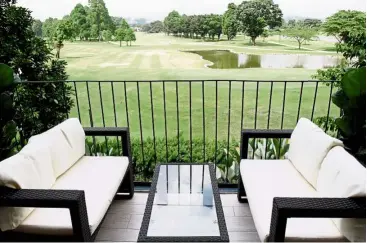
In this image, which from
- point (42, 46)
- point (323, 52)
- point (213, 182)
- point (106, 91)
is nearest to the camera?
point (213, 182)

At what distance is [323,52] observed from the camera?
7109 millimetres

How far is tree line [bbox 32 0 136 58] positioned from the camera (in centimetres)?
537

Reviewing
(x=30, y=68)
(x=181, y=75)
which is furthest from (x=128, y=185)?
(x=181, y=75)

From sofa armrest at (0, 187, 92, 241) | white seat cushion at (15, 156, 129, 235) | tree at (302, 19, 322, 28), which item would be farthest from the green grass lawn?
sofa armrest at (0, 187, 92, 241)

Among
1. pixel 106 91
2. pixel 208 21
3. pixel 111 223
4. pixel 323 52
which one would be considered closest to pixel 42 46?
pixel 208 21

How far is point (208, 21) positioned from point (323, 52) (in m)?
3.24

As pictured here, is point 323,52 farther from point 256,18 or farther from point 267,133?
point 267,133

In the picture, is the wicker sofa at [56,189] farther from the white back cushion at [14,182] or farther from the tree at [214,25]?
the tree at [214,25]

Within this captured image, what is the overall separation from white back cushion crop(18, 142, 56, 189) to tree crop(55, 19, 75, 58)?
4.47m

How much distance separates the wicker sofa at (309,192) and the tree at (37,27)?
13.3 ft

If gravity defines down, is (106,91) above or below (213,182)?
below

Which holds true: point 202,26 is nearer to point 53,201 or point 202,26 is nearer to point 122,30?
point 122,30

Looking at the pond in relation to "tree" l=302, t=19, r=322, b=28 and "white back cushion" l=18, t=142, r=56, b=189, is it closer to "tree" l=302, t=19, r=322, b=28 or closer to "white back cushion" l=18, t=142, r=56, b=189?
"tree" l=302, t=19, r=322, b=28

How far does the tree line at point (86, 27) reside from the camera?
5.37 metres
